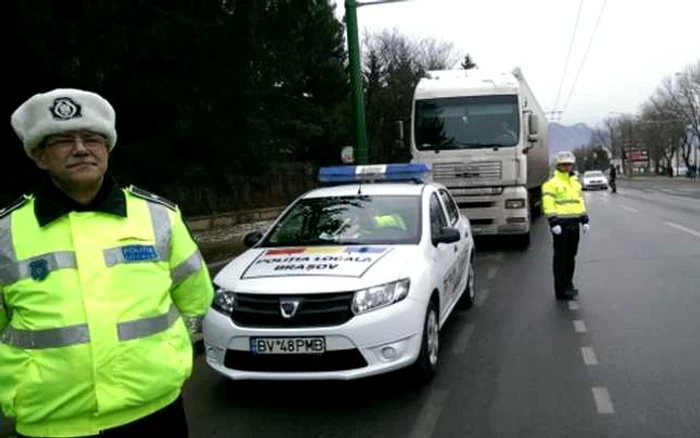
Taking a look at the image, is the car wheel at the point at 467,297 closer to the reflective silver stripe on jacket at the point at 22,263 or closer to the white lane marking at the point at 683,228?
the reflective silver stripe on jacket at the point at 22,263

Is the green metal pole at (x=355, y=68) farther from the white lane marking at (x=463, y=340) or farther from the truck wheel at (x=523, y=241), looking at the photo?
the white lane marking at (x=463, y=340)

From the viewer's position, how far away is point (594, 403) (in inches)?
211

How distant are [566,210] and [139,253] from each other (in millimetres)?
8365

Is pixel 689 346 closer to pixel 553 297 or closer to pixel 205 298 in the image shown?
pixel 553 297

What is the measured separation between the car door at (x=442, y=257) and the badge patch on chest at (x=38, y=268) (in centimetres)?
466

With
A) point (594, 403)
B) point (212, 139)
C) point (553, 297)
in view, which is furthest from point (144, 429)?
point (212, 139)

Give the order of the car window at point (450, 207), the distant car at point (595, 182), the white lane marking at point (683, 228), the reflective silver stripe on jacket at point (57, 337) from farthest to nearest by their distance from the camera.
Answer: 1. the distant car at point (595, 182)
2. the white lane marking at point (683, 228)
3. the car window at point (450, 207)
4. the reflective silver stripe on jacket at point (57, 337)

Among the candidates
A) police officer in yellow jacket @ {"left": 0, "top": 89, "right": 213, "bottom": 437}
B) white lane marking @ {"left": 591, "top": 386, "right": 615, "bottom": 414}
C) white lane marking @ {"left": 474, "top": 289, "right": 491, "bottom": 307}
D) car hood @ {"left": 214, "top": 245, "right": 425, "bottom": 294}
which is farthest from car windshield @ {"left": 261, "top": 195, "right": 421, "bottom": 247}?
police officer in yellow jacket @ {"left": 0, "top": 89, "right": 213, "bottom": 437}

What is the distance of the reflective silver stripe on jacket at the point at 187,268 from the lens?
256 centimetres

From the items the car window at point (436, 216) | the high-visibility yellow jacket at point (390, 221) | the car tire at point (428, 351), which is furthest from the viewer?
the car window at point (436, 216)

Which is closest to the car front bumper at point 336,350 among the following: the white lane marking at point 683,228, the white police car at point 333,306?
the white police car at point 333,306

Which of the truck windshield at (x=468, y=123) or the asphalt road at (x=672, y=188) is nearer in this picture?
the truck windshield at (x=468, y=123)

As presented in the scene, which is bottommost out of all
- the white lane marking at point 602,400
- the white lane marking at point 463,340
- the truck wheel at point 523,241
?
the truck wheel at point 523,241

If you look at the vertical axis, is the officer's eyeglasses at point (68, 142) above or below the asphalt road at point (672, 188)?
above
